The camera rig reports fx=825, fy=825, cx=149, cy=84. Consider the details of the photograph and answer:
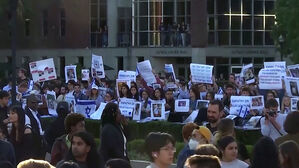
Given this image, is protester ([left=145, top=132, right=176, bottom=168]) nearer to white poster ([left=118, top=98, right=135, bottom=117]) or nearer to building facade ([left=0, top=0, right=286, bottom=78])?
white poster ([left=118, top=98, right=135, bottom=117])

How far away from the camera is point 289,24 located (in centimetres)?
4403

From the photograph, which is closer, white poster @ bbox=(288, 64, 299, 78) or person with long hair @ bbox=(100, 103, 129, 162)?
person with long hair @ bbox=(100, 103, 129, 162)

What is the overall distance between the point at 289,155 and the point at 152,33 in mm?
47015

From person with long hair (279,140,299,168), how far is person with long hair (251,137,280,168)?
0.11 m

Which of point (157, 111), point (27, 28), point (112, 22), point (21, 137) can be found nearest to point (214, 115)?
point (21, 137)

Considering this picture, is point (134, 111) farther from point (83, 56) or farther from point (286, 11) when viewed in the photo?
point (83, 56)

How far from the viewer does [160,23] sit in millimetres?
53594

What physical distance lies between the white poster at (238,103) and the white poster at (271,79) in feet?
7.08

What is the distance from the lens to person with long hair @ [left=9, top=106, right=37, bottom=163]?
1057 centimetres

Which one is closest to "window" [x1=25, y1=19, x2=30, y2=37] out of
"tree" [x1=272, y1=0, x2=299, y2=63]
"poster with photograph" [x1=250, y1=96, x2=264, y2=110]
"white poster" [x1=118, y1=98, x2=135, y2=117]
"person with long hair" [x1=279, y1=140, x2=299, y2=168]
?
"tree" [x1=272, y1=0, x2=299, y2=63]

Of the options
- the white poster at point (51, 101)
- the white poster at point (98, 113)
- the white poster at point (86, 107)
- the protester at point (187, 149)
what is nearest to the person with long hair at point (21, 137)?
the protester at point (187, 149)

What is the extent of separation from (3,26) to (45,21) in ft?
10.3

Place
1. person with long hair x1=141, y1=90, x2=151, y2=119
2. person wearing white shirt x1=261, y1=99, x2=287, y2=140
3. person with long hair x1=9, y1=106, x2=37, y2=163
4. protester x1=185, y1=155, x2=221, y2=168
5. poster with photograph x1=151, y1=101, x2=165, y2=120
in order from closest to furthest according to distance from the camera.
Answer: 1. protester x1=185, y1=155, x2=221, y2=168
2. person with long hair x1=9, y1=106, x2=37, y2=163
3. person wearing white shirt x1=261, y1=99, x2=287, y2=140
4. poster with photograph x1=151, y1=101, x2=165, y2=120
5. person with long hair x1=141, y1=90, x2=151, y2=119

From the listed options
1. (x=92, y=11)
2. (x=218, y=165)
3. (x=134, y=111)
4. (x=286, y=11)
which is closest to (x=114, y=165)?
(x=218, y=165)
